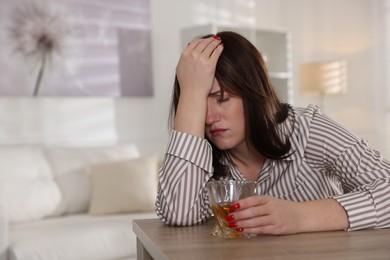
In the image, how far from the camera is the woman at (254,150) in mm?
1144

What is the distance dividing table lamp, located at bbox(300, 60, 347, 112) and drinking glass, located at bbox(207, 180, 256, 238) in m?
3.46

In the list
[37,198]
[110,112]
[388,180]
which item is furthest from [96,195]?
[388,180]

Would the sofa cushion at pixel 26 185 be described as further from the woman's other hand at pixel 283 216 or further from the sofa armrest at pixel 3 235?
the woman's other hand at pixel 283 216

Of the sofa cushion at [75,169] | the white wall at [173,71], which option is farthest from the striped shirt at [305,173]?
the white wall at [173,71]

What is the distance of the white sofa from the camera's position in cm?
259

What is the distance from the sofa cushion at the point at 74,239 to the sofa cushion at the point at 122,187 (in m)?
0.17

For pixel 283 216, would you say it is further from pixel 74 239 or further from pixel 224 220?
pixel 74 239

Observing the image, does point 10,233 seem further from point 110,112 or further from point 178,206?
point 178,206

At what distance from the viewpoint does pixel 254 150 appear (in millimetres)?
1416

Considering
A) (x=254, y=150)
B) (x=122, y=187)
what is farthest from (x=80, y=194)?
(x=254, y=150)

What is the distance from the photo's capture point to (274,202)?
106 centimetres

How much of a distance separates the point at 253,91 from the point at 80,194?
204cm

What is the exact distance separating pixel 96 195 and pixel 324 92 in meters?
2.19

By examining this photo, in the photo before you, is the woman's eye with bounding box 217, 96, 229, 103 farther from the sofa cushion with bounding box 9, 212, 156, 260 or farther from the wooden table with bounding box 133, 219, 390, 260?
the sofa cushion with bounding box 9, 212, 156, 260
